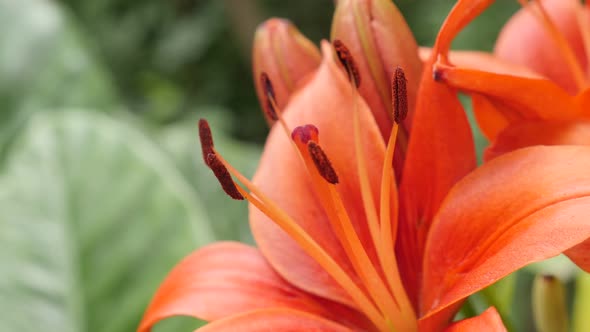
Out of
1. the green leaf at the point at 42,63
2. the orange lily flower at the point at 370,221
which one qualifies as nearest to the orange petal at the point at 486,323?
the orange lily flower at the point at 370,221

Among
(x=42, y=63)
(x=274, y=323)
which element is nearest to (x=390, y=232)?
(x=274, y=323)

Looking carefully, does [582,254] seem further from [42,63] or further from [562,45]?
[42,63]

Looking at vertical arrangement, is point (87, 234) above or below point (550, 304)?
above

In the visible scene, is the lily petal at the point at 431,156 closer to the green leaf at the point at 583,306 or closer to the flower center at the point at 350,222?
the flower center at the point at 350,222

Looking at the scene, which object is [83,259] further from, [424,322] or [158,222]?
[424,322]

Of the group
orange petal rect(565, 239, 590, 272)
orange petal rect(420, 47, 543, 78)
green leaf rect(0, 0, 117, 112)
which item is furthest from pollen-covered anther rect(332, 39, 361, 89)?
green leaf rect(0, 0, 117, 112)

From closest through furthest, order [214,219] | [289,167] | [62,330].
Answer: [289,167], [62,330], [214,219]

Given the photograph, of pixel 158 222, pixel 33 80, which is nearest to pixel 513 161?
pixel 158 222
